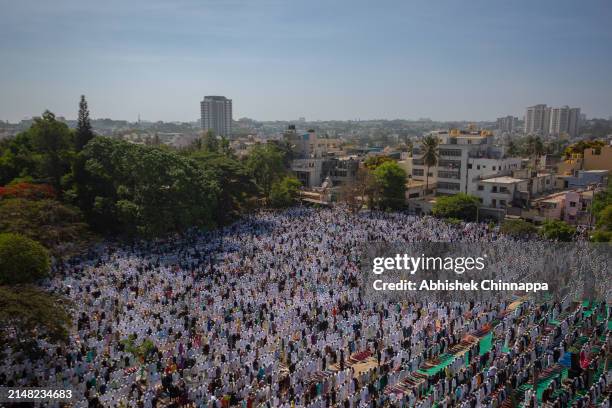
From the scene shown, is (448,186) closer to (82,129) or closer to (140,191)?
(140,191)

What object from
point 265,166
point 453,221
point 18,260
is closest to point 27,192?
point 18,260

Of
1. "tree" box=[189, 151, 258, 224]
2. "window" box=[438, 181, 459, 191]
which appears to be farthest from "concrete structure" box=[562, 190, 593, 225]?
"tree" box=[189, 151, 258, 224]

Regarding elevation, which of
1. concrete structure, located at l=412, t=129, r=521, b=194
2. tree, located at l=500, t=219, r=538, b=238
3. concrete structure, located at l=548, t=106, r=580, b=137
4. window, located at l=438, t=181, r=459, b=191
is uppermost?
concrete structure, located at l=548, t=106, r=580, b=137

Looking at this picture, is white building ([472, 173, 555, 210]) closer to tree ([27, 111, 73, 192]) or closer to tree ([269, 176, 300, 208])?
tree ([269, 176, 300, 208])

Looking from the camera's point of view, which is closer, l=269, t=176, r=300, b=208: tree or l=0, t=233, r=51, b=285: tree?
l=0, t=233, r=51, b=285: tree

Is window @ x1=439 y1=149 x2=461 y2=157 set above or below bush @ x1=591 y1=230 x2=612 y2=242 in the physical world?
above

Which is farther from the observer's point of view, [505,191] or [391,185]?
[391,185]
